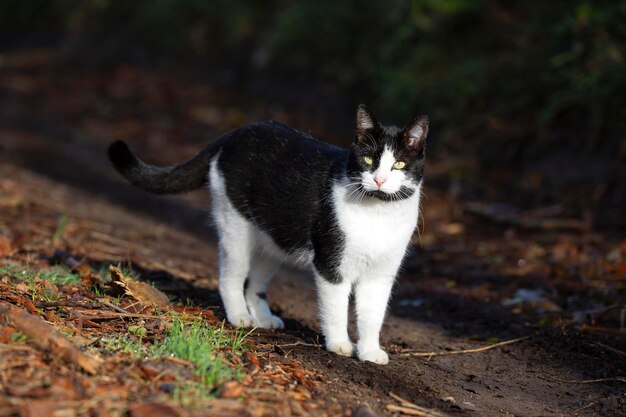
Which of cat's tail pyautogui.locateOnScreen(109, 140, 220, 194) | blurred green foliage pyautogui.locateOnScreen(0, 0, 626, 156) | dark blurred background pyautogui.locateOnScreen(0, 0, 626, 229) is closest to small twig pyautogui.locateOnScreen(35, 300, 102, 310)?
cat's tail pyautogui.locateOnScreen(109, 140, 220, 194)

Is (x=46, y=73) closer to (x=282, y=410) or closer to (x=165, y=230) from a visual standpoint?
(x=165, y=230)

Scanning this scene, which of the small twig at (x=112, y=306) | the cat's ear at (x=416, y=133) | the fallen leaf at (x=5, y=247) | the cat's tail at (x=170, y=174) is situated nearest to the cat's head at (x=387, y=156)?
the cat's ear at (x=416, y=133)

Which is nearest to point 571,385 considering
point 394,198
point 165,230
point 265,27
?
point 394,198

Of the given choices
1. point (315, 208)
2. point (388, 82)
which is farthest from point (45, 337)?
point (388, 82)

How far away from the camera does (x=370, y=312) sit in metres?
A: 4.69

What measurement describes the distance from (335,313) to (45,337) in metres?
1.81

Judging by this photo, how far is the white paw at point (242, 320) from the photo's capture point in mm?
5074

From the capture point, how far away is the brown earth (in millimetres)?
4332

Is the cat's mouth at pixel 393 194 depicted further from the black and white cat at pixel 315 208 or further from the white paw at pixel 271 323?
the white paw at pixel 271 323

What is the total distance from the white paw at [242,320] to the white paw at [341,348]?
25.3 inches

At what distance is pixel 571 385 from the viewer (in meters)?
4.68

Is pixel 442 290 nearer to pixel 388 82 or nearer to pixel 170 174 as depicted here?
pixel 170 174

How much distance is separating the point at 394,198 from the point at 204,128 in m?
9.65

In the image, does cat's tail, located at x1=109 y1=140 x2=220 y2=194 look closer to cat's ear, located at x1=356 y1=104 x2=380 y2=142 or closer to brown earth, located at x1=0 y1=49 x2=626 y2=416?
brown earth, located at x1=0 y1=49 x2=626 y2=416
